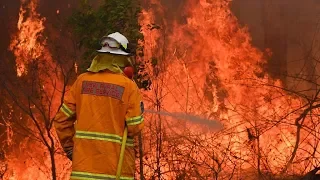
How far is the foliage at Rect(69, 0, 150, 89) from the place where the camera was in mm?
6336

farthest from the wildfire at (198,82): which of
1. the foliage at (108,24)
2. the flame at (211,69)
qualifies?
the foliage at (108,24)

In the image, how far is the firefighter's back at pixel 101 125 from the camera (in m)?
3.55

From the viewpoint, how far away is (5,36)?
32.9 feet

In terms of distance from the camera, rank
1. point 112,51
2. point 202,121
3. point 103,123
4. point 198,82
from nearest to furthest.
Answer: point 103,123 < point 112,51 < point 202,121 < point 198,82

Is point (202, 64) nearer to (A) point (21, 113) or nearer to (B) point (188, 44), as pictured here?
(B) point (188, 44)

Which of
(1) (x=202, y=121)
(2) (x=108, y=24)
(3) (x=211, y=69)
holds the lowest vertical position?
(1) (x=202, y=121)

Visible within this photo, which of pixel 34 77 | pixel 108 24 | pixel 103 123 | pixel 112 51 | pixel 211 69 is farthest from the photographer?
pixel 211 69

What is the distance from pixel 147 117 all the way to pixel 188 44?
6.58ft

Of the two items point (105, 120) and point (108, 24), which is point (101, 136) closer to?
point (105, 120)

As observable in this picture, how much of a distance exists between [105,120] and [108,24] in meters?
3.10

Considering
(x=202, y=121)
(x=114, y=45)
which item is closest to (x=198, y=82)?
(x=202, y=121)

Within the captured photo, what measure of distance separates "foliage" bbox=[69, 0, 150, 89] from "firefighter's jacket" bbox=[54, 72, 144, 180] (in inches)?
99.7

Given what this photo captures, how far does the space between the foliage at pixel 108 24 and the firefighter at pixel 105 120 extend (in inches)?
97.5

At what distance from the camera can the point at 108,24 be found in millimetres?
6484
